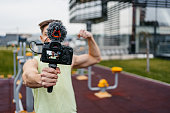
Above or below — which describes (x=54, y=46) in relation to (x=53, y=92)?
above

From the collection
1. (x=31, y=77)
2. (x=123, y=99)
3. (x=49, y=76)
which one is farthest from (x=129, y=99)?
(x=49, y=76)

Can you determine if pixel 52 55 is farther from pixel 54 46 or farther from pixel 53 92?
pixel 53 92

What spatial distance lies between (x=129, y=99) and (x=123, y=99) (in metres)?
0.16

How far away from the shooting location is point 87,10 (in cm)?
2562

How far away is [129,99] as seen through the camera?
436 centimetres

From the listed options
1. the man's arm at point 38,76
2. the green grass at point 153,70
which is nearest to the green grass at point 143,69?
the green grass at point 153,70

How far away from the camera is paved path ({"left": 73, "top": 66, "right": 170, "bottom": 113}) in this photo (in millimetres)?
3734

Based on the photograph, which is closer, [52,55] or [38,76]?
[52,55]

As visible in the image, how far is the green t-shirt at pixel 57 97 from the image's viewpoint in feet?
3.98

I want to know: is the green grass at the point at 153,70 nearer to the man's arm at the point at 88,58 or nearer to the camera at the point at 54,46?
the man's arm at the point at 88,58

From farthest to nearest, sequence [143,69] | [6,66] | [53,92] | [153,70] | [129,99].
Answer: [6,66] → [143,69] → [153,70] → [129,99] → [53,92]

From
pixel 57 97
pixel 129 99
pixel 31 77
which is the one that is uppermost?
pixel 31 77

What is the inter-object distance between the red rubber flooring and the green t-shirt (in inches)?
98.5

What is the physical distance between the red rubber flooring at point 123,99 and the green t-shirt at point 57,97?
2.50 m
